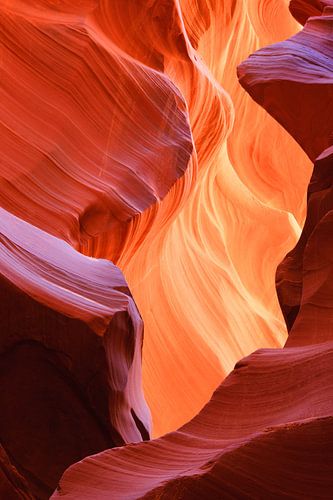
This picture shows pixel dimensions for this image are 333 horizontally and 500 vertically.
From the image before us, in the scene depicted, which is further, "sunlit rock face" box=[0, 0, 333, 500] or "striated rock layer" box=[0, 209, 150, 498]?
"striated rock layer" box=[0, 209, 150, 498]

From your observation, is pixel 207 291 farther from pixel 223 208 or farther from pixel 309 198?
pixel 309 198

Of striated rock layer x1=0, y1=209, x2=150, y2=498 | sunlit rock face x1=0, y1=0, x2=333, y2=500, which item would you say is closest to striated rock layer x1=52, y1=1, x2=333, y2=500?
sunlit rock face x1=0, y1=0, x2=333, y2=500

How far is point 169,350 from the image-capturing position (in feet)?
20.3

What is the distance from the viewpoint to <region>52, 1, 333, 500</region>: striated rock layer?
65.8 inches

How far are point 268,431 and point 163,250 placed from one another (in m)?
4.59

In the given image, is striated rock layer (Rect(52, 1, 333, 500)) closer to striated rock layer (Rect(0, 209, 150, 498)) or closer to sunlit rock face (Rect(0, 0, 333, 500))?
sunlit rock face (Rect(0, 0, 333, 500))

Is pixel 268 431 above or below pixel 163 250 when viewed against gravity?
above

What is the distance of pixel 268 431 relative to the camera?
5.68 feet

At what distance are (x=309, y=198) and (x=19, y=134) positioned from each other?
5.79 ft

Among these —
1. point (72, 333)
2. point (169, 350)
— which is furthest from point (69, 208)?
point (169, 350)

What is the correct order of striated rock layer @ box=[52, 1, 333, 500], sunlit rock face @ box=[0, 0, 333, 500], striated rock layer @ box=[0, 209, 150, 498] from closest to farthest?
striated rock layer @ box=[52, 1, 333, 500] < sunlit rock face @ box=[0, 0, 333, 500] < striated rock layer @ box=[0, 209, 150, 498]

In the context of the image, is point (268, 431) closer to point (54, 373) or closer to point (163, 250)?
point (54, 373)

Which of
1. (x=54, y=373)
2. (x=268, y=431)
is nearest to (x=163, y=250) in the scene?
(x=54, y=373)

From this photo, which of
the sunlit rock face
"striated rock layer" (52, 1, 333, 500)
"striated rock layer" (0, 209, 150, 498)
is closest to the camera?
"striated rock layer" (52, 1, 333, 500)
